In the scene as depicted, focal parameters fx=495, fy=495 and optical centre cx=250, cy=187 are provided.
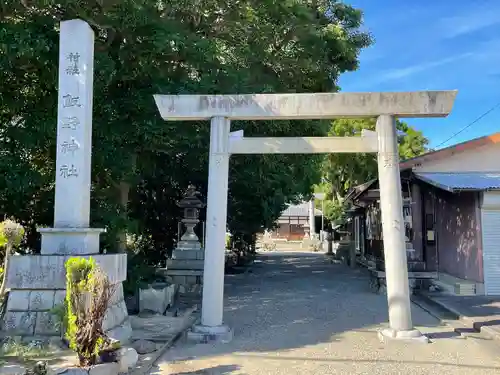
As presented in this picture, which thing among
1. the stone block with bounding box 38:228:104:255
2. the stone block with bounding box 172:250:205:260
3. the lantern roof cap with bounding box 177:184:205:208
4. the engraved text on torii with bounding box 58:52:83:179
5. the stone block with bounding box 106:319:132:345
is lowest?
the stone block with bounding box 106:319:132:345

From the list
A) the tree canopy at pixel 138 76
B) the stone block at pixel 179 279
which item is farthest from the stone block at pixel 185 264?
the tree canopy at pixel 138 76

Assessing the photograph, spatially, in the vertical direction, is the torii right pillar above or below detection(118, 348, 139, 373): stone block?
above

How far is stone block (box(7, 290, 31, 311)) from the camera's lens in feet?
25.1

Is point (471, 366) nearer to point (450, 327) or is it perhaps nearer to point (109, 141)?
point (450, 327)

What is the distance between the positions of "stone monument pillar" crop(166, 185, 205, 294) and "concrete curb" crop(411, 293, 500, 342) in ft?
20.9

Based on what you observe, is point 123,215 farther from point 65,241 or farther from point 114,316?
point 114,316

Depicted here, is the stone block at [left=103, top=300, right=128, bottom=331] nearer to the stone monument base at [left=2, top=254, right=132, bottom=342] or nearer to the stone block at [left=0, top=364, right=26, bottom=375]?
the stone monument base at [left=2, top=254, right=132, bottom=342]

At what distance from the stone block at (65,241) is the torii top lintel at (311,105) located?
2.54 meters

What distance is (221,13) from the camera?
40.0 ft

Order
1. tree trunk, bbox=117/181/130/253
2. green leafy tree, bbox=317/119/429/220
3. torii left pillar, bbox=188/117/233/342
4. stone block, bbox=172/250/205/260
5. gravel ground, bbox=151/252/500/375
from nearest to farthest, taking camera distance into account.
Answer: gravel ground, bbox=151/252/500/375
torii left pillar, bbox=188/117/233/342
tree trunk, bbox=117/181/130/253
stone block, bbox=172/250/205/260
green leafy tree, bbox=317/119/429/220

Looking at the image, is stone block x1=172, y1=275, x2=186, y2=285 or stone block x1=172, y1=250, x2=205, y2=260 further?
stone block x1=172, y1=250, x2=205, y2=260

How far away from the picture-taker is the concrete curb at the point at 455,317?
28.8ft

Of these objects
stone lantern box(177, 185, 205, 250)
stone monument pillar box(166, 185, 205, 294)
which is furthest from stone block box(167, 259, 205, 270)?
stone lantern box(177, 185, 205, 250)

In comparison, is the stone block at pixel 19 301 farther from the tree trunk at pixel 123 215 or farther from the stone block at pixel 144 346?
the tree trunk at pixel 123 215
